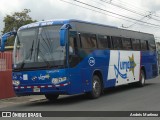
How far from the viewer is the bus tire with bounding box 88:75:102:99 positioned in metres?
16.6

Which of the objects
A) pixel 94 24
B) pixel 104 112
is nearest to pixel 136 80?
pixel 94 24

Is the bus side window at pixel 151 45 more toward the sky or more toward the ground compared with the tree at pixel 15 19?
more toward the ground

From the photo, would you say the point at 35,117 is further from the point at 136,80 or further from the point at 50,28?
the point at 136,80

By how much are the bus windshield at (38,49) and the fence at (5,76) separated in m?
3.02

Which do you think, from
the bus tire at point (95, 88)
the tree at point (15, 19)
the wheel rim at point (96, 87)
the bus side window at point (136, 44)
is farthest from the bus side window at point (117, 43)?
the tree at point (15, 19)

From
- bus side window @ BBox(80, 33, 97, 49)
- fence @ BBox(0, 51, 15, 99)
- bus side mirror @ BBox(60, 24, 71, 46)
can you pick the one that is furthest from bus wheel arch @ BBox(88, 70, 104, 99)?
fence @ BBox(0, 51, 15, 99)

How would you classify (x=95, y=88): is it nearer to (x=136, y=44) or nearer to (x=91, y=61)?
(x=91, y=61)

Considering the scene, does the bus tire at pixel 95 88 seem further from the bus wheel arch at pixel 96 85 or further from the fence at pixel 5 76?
the fence at pixel 5 76

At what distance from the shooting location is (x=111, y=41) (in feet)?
62.9

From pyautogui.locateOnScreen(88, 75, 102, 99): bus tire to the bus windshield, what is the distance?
2.65m

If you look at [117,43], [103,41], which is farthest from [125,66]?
[103,41]

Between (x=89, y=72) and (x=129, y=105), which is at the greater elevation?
(x=89, y=72)

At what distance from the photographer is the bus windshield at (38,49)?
1461 cm

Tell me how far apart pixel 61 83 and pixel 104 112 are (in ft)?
9.29
